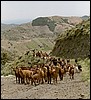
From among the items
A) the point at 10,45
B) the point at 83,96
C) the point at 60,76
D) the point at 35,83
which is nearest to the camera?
the point at 83,96

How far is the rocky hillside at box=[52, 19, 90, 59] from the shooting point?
3884 cm

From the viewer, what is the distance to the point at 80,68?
81.3ft

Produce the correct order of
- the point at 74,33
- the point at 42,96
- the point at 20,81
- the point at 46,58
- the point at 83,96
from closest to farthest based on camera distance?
the point at 83,96 → the point at 42,96 → the point at 20,81 → the point at 46,58 → the point at 74,33

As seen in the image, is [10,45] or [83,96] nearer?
[83,96]

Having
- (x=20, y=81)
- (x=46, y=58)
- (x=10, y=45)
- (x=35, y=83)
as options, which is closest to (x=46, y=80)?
(x=35, y=83)

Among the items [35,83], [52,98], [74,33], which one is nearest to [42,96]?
[52,98]

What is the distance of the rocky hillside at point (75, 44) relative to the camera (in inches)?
1529

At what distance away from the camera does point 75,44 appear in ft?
141

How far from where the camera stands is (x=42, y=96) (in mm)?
15586

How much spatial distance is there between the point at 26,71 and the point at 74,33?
81.4 ft

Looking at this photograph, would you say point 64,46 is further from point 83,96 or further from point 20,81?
point 83,96

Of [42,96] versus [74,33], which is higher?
[74,33]

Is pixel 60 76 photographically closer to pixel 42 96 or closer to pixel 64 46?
pixel 42 96

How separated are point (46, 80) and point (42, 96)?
16.9 feet
